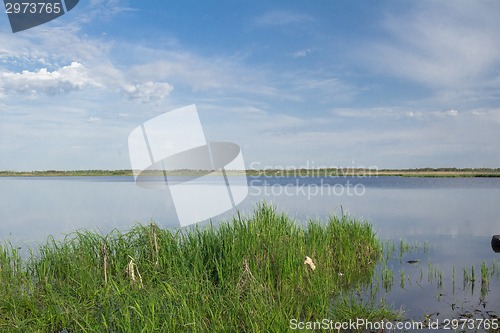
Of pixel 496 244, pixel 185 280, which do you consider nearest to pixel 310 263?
pixel 185 280

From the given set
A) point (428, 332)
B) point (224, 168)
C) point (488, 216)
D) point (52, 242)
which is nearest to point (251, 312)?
point (428, 332)

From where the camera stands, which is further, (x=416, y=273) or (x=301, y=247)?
(x=416, y=273)

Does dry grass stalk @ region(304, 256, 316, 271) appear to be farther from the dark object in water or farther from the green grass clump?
the dark object in water

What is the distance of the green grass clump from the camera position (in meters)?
4.23

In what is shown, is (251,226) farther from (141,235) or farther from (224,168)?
(224,168)

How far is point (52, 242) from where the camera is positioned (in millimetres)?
6613

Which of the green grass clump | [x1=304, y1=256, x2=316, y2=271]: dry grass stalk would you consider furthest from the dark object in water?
[x1=304, y1=256, x2=316, y2=271]: dry grass stalk

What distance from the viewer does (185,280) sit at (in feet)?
15.6

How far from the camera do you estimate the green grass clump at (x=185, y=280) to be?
4.23 metres

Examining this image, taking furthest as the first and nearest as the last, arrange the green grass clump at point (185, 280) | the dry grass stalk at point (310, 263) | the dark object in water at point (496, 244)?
the dark object in water at point (496, 244), the dry grass stalk at point (310, 263), the green grass clump at point (185, 280)

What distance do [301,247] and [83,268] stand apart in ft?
10.8

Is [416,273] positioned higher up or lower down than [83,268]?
lower down

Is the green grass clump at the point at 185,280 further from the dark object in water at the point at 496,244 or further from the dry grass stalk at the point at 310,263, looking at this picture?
the dark object in water at the point at 496,244

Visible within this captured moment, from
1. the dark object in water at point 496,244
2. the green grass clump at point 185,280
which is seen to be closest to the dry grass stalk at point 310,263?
the green grass clump at point 185,280
